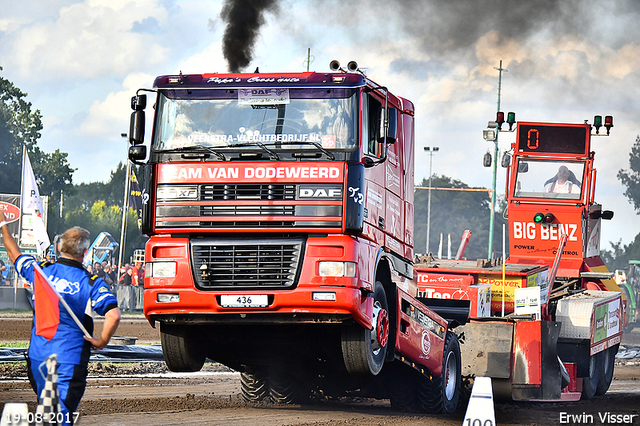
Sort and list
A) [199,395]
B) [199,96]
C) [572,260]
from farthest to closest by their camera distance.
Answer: [572,260] < [199,395] < [199,96]

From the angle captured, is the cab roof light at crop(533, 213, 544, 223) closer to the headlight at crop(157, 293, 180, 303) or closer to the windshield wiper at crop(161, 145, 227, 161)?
the windshield wiper at crop(161, 145, 227, 161)

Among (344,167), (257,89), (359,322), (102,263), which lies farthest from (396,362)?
(102,263)

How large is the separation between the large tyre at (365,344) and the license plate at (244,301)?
0.94 metres

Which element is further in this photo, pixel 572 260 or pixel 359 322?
pixel 572 260

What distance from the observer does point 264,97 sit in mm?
9445

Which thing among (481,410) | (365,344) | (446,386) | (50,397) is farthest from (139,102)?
(446,386)

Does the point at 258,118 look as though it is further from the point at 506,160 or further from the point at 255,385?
the point at 506,160

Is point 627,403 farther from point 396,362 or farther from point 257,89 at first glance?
point 257,89

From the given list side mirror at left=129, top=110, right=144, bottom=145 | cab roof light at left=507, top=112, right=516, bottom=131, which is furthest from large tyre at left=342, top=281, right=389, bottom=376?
cab roof light at left=507, top=112, right=516, bottom=131

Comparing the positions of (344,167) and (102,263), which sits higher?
(344,167)

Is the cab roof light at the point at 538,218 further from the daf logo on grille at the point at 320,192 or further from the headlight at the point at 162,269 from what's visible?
the headlight at the point at 162,269

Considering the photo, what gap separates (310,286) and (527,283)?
6.19 metres

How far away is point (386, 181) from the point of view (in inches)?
396

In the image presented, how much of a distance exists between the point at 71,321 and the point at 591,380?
10067 mm
